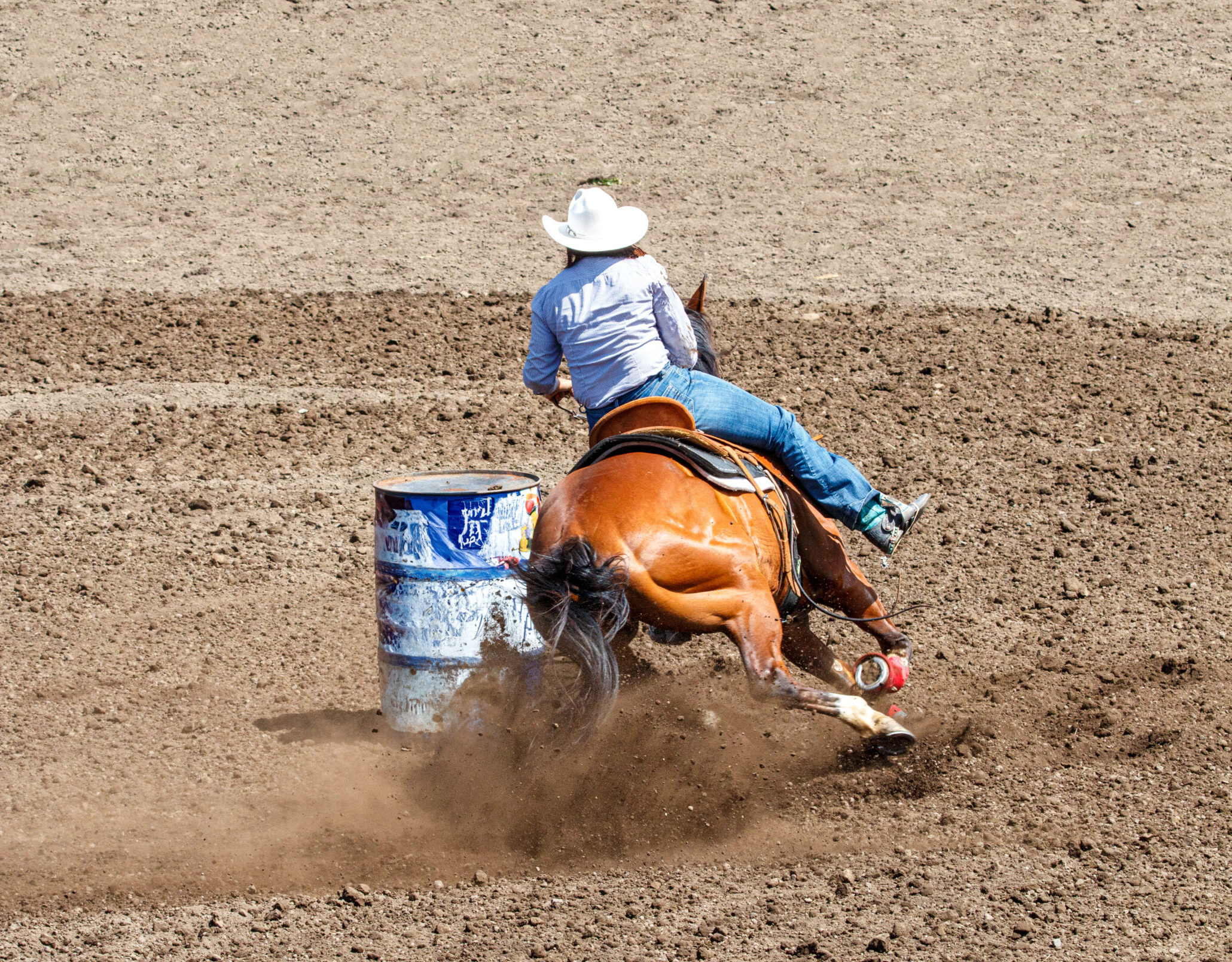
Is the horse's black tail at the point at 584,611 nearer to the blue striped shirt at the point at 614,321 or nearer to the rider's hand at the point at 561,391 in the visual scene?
the blue striped shirt at the point at 614,321

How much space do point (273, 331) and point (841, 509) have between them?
5.92 metres

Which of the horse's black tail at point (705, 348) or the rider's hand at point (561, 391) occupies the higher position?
the horse's black tail at point (705, 348)

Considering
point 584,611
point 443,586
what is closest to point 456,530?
point 443,586

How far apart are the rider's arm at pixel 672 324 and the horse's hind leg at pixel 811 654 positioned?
124 cm

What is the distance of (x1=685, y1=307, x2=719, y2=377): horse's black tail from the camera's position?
5410 millimetres

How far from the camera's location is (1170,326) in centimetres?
1010

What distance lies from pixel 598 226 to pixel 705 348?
2.33ft

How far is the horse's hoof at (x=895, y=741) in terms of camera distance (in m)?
4.57

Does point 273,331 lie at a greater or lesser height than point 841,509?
lesser

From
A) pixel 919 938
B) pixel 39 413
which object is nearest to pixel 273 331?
pixel 39 413

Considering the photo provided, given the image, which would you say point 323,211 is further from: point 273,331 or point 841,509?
point 841,509

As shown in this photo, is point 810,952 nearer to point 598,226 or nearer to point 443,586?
point 443,586

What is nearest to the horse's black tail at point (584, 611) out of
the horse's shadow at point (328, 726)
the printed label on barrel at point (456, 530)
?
the printed label on barrel at point (456, 530)

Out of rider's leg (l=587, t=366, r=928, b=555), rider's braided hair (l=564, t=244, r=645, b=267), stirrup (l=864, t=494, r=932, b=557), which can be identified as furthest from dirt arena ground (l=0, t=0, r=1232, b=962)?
rider's braided hair (l=564, t=244, r=645, b=267)
